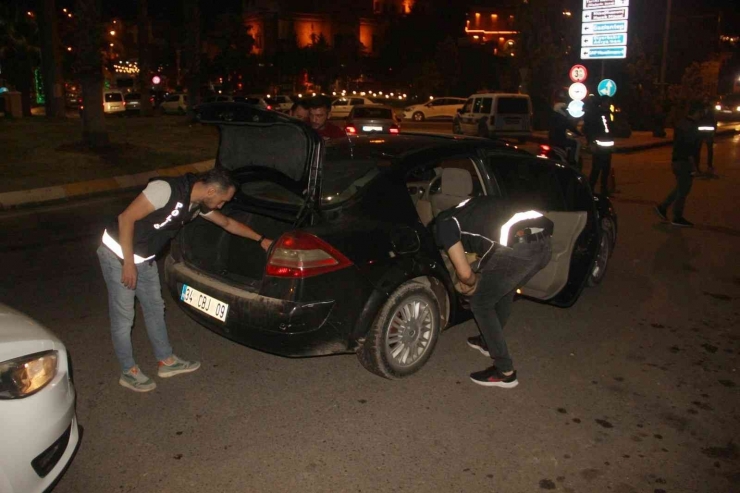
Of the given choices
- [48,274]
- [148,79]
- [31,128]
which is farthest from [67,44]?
[48,274]

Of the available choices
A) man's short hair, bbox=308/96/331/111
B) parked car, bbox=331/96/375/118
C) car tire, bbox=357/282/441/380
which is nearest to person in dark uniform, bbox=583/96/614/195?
man's short hair, bbox=308/96/331/111

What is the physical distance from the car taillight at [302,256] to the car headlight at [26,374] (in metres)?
1.36

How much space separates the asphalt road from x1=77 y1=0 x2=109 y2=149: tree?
10086 mm

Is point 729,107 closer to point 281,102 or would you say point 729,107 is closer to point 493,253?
point 281,102

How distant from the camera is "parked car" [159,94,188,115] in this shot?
135ft

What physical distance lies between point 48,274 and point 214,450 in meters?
4.14

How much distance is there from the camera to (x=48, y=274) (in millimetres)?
6934

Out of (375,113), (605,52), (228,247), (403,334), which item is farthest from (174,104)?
(403,334)

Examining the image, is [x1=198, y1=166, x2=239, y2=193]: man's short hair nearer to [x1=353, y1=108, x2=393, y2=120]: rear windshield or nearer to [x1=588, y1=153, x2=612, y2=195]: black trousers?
[x1=588, y1=153, x2=612, y2=195]: black trousers

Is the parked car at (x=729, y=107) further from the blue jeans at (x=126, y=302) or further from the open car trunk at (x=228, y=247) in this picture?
the blue jeans at (x=126, y=302)

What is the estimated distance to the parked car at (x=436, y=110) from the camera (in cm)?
3897

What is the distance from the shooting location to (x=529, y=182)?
5.50 meters

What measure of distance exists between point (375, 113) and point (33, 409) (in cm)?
2050

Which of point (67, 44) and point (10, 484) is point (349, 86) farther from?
point (10, 484)
